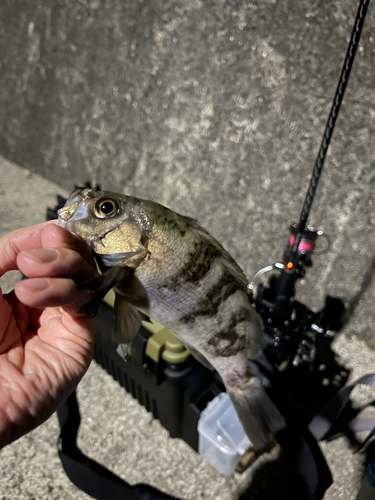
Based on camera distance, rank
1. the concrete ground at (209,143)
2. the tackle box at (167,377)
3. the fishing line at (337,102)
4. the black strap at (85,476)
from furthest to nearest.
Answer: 1. the concrete ground at (209,143)
2. the tackle box at (167,377)
3. the black strap at (85,476)
4. the fishing line at (337,102)

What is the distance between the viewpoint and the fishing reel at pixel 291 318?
1534 mm

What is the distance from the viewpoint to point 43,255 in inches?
30.0

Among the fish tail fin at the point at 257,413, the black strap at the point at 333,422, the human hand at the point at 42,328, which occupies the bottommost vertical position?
the black strap at the point at 333,422

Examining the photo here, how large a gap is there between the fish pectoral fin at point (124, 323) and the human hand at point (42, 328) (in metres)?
0.09

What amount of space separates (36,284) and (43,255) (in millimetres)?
66

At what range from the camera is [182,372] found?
1.45m

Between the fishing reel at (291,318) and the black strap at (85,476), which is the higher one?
the fishing reel at (291,318)

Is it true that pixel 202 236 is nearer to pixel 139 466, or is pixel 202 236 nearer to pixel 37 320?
pixel 37 320

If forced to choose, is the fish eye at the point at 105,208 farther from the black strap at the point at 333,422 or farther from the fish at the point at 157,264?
the black strap at the point at 333,422

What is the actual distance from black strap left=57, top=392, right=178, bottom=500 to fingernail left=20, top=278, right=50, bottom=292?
0.91 m

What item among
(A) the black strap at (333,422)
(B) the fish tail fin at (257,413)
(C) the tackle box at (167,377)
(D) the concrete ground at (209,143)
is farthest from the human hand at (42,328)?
(A) the black strap at (333,422)

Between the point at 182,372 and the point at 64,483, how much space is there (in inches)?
30.3

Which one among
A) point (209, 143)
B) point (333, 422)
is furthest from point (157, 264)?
point (209, 143)

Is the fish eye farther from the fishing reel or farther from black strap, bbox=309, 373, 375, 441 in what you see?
black strap, bbox=309, 373, 375, 441
